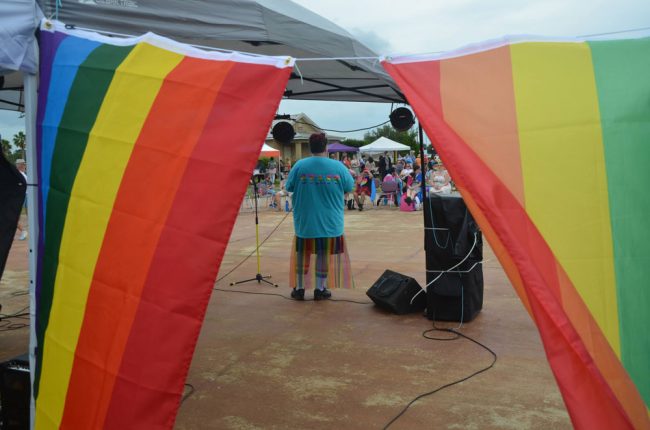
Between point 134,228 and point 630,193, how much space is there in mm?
2068

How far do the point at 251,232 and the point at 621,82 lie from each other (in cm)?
1108

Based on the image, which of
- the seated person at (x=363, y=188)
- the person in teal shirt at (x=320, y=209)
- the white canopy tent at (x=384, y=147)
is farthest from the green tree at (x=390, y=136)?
the person in teal shirt at (x=320, y=209)

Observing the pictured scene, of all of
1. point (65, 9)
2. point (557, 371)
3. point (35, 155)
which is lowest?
point (557, 371)

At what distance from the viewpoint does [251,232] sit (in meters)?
12.8

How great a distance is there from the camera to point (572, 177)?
2.09m

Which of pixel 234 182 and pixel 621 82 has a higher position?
pixel 621 82

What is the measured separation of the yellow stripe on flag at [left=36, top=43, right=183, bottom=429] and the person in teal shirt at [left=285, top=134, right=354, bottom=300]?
3432mm

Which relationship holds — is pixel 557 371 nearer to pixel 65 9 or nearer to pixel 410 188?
pixel 65 9

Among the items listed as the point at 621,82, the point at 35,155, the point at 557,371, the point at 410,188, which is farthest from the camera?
the point at 410,188

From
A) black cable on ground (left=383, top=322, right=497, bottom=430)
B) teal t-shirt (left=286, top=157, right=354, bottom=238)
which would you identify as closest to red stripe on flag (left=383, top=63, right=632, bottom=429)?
black cable on ground (left=383, top=322, right=497, bottom=430)

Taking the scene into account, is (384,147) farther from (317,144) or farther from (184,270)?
(184,270)

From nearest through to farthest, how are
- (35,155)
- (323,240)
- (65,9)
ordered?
(35,155) → (65,9) → (323,240)

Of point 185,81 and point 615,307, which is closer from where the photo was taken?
point 615,307

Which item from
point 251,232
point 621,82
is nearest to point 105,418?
point 621,82
